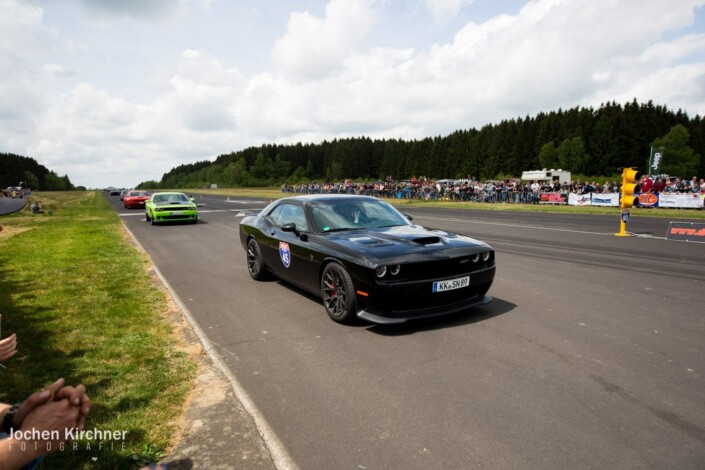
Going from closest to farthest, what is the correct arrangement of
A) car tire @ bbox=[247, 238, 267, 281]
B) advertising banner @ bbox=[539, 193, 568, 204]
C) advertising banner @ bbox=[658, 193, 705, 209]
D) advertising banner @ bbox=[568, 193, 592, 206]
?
1. car tire @ bbox=[247, 238, 267, 281]
2. advertising banner @ bbox=[658, 193, 705, 209]
3. advertising banner @ bbox=[568, 193, 592, 206]
4. advertising banner @ bbox=[539, 193, 568, 204]

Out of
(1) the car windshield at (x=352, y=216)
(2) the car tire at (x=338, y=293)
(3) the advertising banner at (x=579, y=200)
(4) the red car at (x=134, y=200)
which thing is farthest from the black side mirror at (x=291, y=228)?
(4) the red car at (x=134, y=200)

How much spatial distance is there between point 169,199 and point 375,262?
52.9 ft

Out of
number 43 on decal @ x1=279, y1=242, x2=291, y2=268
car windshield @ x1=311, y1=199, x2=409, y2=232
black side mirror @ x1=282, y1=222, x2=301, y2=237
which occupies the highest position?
car windshield @ x1=311, y1=199, x2=409, y2=232

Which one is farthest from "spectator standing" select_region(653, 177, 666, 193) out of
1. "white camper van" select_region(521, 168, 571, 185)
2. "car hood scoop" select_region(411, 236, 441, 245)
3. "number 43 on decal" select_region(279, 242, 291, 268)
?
"white camper van" select_region(521, 168, 571, 185)

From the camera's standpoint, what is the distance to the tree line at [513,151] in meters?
77.9

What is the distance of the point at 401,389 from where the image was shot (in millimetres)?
3334

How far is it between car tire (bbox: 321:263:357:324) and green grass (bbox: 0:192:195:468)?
1625 millimetres

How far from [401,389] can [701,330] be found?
3524 mm

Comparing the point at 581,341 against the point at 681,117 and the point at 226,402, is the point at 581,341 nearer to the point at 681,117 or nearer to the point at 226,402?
the point at 226,402

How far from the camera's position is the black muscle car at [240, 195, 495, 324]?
4.37 m

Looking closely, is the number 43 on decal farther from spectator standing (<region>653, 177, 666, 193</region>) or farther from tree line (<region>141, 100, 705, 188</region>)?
→ tree line (<region>141, 100, 705, 188</region>)

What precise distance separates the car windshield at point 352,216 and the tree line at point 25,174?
141 m

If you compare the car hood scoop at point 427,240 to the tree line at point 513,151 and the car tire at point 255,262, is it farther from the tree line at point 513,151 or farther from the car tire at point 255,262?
the tree line at point 513,151

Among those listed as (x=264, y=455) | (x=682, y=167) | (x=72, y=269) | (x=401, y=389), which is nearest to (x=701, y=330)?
(x=401, y=389)
